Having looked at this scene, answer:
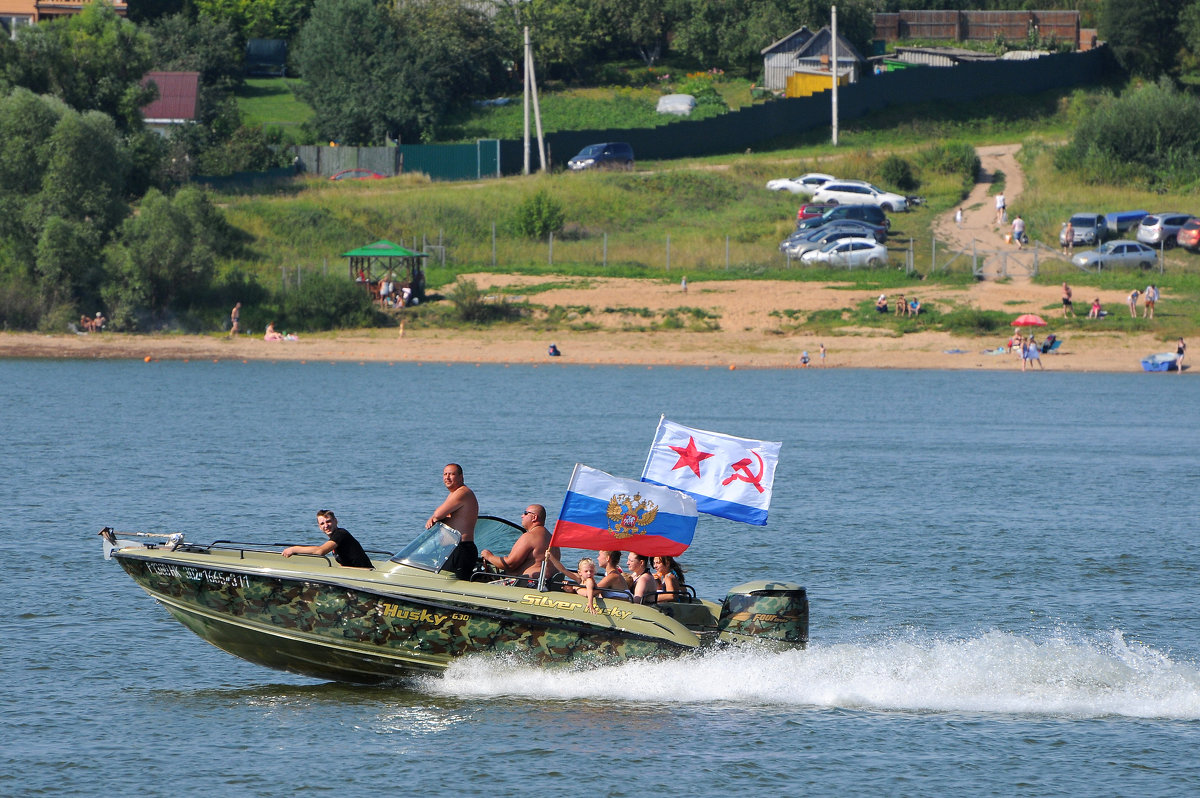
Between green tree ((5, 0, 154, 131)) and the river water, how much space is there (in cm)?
2340

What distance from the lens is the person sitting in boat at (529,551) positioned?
14.7 metres

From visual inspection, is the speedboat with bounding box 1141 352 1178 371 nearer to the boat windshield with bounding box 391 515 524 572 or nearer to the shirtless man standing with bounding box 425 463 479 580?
the shirtless man standing with bounding box 425 463 479 580

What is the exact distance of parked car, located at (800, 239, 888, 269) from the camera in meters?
57.4

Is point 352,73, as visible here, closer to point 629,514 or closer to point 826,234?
point 826,234

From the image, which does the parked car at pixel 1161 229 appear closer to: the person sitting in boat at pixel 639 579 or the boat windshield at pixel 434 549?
the person sitting in boat at pixel 639 579

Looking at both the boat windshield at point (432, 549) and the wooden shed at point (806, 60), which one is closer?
the boat windshield at point (432, 549)

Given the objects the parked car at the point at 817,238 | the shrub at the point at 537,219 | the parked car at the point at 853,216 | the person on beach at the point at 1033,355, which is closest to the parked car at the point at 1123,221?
the parked car at the point at 853,216

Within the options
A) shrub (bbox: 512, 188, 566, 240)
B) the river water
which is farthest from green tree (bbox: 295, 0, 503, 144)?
the river water

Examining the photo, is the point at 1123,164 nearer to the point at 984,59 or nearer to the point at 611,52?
the point at 984,59

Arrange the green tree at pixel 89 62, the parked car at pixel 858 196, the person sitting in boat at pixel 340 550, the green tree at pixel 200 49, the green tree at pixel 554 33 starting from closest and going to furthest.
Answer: the person sitting in boat at pixel 340 550
the green tree at pixel 89 62
the parked car at pixel 858 196
the green tree at pixel 200 49
the green tree at pixel 554 33

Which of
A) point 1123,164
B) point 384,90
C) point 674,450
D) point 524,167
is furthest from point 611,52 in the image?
point 674,450

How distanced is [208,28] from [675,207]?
37.6 meters

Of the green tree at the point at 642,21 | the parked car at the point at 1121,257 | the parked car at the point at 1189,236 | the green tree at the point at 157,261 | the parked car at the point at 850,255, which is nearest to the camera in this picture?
the green tree at the point at 157,261

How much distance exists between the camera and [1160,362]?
4859cm
